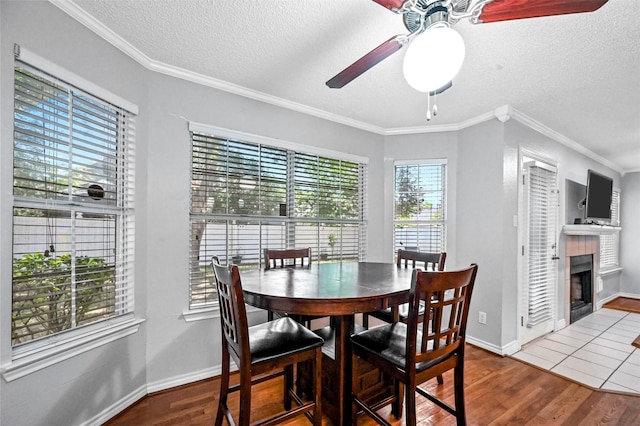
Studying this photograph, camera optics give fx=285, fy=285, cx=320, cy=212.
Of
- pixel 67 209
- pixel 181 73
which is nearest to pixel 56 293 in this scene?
pixel 67 209

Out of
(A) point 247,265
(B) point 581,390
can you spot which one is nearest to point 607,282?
(B) point 581,390

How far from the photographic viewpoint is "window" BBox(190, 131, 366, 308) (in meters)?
2.39

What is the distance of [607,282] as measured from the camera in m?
5.20

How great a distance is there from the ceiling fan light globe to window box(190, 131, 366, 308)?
174cm

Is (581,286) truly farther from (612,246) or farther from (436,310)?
(436,310)

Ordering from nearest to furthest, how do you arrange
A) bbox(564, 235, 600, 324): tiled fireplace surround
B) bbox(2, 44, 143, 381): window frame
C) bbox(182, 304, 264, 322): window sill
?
bbox(2, 44, 143, 381): window frame → bbox(182, 304, 264, 322): window sill → bbox(564, 235, 600, 324): tiled fireplace surround

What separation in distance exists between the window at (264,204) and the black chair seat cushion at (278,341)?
961 mm

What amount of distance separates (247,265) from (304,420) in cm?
128

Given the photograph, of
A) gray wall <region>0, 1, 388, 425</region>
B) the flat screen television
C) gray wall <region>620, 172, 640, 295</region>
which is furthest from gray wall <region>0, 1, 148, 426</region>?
gray wall <region>620, 172, 640, 295</region>

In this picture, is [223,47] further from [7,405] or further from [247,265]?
[7,405]

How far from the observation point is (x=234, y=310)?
4.47 feet

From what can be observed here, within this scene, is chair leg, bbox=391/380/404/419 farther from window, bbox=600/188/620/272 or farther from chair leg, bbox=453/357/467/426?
window, bbox=600/188/620/272

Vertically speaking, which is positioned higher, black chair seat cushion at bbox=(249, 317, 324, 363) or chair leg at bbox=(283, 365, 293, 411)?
black chair seat cushion at bbox=(249, 317, 324, 363)

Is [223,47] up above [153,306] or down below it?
above
